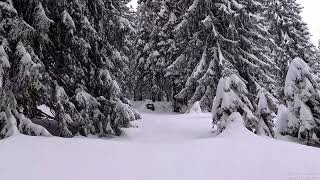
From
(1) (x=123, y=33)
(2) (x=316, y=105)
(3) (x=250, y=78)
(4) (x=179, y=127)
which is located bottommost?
(4) (x=179, y=127)

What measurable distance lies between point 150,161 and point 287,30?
29.1 meters

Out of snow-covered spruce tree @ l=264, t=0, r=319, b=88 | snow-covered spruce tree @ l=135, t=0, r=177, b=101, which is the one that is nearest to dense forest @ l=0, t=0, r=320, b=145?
snow-covered spruce tree @ l=264, t=0, r=319, b=88

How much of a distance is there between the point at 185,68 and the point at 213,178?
535 inches

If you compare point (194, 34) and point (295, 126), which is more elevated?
point (194, 34)

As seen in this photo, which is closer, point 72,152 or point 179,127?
point 72,152

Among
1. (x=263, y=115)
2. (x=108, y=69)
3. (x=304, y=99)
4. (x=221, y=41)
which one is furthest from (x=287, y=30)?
(x=108, y=69)

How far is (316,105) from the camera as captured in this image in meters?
16.6

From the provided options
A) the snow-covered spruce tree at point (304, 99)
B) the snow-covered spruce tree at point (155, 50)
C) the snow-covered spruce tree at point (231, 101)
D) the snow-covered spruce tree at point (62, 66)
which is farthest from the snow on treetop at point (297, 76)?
the snow-covered spruce tree at point (155, 50)

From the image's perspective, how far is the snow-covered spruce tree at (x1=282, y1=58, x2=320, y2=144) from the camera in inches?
642

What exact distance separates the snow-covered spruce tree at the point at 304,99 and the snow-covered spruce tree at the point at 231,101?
7.45 ft

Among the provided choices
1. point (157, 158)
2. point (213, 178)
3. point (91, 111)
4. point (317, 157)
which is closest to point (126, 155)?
point (157, 158)

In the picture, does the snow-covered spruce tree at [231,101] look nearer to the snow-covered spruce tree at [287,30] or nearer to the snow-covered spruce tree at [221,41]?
the snow-covered spruce tree at [221,41]

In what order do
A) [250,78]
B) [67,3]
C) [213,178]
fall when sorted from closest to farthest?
[213,178] < [67,3] < [250,78]

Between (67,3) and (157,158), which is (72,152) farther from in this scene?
(67,3)
